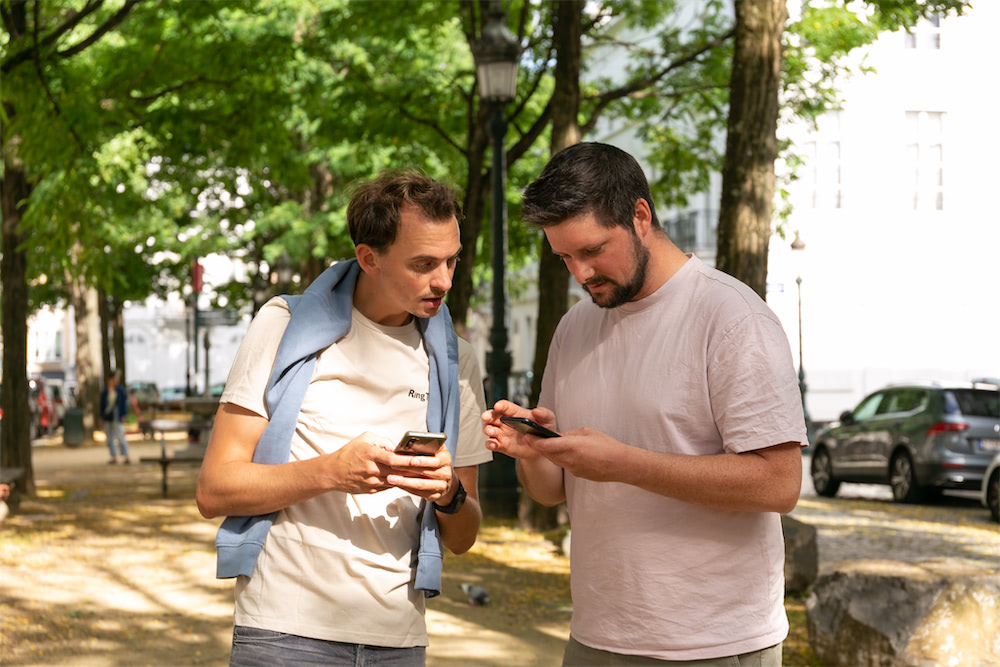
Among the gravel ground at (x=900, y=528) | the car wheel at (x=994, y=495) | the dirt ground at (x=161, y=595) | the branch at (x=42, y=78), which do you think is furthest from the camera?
the car wheel at (x=994, y=495)

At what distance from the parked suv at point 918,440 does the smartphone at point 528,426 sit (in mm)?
15557

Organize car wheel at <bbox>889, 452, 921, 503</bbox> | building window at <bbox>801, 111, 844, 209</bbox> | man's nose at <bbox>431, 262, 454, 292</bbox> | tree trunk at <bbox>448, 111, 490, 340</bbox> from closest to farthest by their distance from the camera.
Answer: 1. man's nose at <bbox>431, 262, 454, 292</bbox>
2. tree trunk at <bbox>448, 111, 490, 340</bbox>
3. car wheel at <bbox>889, 452, 921, 503</bbox>
4. building window at <bbox>801, 111, 844, 209</bbox>

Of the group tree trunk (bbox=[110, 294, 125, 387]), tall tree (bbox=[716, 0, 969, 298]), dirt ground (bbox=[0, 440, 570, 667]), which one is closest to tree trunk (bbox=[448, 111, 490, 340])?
dirt ground (bbox=[0, 440, 570, 667])

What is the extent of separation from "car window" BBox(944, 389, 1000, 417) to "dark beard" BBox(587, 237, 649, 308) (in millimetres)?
15675

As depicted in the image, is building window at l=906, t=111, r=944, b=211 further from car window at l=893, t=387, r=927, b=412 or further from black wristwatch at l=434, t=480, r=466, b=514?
black wristwatch at l=434, t=480, r=466, b=514

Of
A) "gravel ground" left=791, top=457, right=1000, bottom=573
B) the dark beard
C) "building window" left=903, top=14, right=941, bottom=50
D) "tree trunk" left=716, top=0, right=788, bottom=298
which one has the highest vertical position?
"building window" left=903, top=14, right=941, bottom=50

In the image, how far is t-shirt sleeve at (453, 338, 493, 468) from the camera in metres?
3.38

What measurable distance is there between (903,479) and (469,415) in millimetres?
16100

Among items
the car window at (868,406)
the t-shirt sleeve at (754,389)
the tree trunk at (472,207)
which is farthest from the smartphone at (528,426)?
the car window at (868,406)

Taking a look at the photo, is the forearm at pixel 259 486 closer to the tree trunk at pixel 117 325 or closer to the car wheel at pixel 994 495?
the car wheel at pixel 994 495

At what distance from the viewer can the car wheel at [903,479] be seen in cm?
1805

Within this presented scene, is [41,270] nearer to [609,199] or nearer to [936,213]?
[609,199]

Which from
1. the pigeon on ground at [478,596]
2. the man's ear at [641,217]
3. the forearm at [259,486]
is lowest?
the pigeon on ground at [478,596]

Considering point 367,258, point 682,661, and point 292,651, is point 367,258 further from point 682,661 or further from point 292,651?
point 682,661
